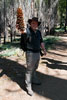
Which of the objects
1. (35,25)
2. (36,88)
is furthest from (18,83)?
(35,25)

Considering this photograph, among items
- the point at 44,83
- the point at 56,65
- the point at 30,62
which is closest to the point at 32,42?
the point at 30,62

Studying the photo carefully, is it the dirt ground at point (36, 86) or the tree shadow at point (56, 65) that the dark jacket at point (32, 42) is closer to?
the dirt ground at point (36, 86)

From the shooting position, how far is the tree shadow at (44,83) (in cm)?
468

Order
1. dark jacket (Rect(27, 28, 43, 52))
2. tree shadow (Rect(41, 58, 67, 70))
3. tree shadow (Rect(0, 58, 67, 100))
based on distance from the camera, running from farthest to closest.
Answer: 1. tree shadow (Rect(41, 58, 67, 70))
2. tree shadow (Rect(0, 58, 67, 100))
3. dark jacket (Rect(27, 28, 43, 52))

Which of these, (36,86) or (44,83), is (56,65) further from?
Answer: (36,86)

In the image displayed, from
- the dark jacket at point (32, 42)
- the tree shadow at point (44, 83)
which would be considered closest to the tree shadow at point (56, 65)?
the tree shadow at point (44, 83)

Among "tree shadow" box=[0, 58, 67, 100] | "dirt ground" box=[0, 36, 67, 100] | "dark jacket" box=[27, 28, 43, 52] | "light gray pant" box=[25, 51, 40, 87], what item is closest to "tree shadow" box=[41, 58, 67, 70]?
"dirt ground" box=[0, 36, 67, 100]

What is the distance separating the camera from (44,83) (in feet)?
17.7

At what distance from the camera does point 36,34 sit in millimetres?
4602

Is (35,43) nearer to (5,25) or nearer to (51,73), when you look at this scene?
(51,73)

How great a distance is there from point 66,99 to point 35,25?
1.79 meters

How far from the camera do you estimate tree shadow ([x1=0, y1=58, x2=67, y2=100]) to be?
15.4ft

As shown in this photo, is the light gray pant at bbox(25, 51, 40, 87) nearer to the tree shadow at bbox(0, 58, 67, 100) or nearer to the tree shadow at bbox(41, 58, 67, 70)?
the tree shadow at bbox(0, 58, 67, 100)

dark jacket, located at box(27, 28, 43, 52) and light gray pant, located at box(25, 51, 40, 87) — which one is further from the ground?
dark jacket, located at box(27, 28, 43, 52)
